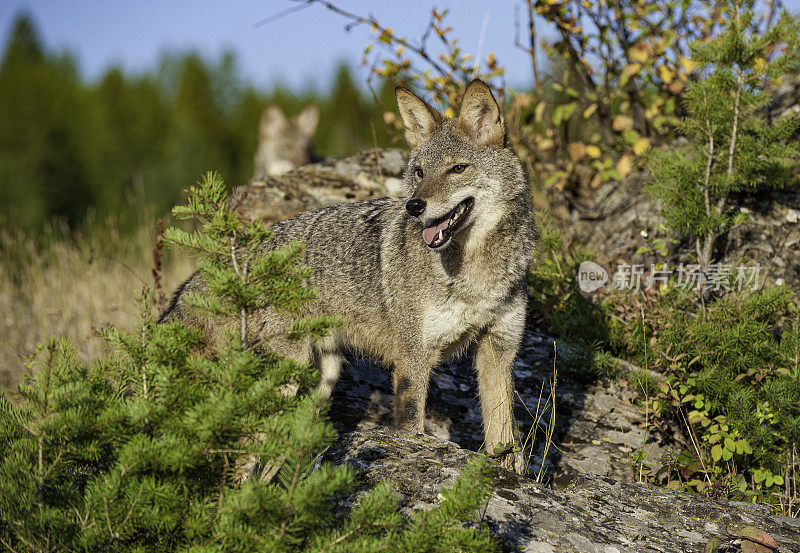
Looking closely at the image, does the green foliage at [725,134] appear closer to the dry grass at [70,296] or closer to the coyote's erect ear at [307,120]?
the dry grass at [70,296]

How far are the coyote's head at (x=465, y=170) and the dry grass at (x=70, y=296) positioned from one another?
15.8ft

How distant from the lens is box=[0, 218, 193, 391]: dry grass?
8.57m

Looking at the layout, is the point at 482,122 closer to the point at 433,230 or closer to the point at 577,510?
the point at 433,230

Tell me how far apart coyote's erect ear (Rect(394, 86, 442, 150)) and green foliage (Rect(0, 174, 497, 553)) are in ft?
8.60

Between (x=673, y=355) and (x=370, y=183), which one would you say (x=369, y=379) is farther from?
(x=370, y=183)

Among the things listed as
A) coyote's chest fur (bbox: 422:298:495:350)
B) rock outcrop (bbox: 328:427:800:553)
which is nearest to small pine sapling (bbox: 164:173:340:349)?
rock outcrop (bbox: 328:427:800:553)

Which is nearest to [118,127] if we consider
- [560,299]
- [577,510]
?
[560,299]

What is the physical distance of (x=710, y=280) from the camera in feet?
21.7

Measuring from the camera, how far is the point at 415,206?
432cm

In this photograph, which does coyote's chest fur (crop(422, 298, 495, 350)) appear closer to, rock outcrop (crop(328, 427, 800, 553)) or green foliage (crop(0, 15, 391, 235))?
rock outcrop (crop(328, 427, 800, 553))

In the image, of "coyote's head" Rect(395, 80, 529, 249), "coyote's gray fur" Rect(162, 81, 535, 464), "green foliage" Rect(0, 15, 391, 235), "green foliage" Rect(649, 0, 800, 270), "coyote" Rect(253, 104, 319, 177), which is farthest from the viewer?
"green foliage" Rect(0, 15, 391, 235)

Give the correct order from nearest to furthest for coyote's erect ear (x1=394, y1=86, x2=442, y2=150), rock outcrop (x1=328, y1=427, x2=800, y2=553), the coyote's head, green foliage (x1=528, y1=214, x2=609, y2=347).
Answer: rock outcrop (x1=328, y1=427, x2=800, y2=553) < the coyote's head < coyote's erect ear (x1=394, y1=86, x2=442, y2=150) < green foliage (x1=528, y1=214, x2=609, y2=347)

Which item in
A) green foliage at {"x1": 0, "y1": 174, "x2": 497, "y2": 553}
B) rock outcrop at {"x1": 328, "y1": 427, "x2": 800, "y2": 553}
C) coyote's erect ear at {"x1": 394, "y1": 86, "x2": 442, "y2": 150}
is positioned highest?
coyote's erect ear at {"x1": 394, "y1": 86, "x2": 442, "y2": 150}

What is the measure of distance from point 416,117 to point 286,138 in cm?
1298
